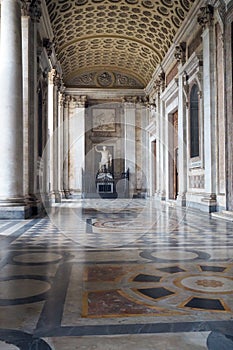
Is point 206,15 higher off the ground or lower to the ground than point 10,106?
higher

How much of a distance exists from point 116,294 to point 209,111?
389 inches

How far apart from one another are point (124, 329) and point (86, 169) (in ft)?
81.0

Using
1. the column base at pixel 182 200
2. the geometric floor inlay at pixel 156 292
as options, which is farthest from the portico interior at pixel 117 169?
the column base at pixel 182 200

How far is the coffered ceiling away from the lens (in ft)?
55.1

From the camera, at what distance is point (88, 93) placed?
26.7 meters

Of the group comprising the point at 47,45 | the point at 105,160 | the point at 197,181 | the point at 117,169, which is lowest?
the point at 197,181

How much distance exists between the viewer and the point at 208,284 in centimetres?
348

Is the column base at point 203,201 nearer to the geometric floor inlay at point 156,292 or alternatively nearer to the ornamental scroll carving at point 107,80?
the geometric floor inlay at point 156,292

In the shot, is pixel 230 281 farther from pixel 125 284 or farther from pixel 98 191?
pixel 98 191

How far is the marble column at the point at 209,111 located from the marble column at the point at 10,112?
5.87 meters

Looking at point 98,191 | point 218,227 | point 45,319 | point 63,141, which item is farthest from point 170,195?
point 45,319

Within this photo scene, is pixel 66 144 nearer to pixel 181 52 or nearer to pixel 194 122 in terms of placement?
pixel 181 52

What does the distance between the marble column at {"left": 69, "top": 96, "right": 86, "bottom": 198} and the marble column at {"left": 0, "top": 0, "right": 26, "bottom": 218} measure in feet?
53.0

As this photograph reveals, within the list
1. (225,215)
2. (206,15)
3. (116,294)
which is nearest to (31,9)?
(206,15)
